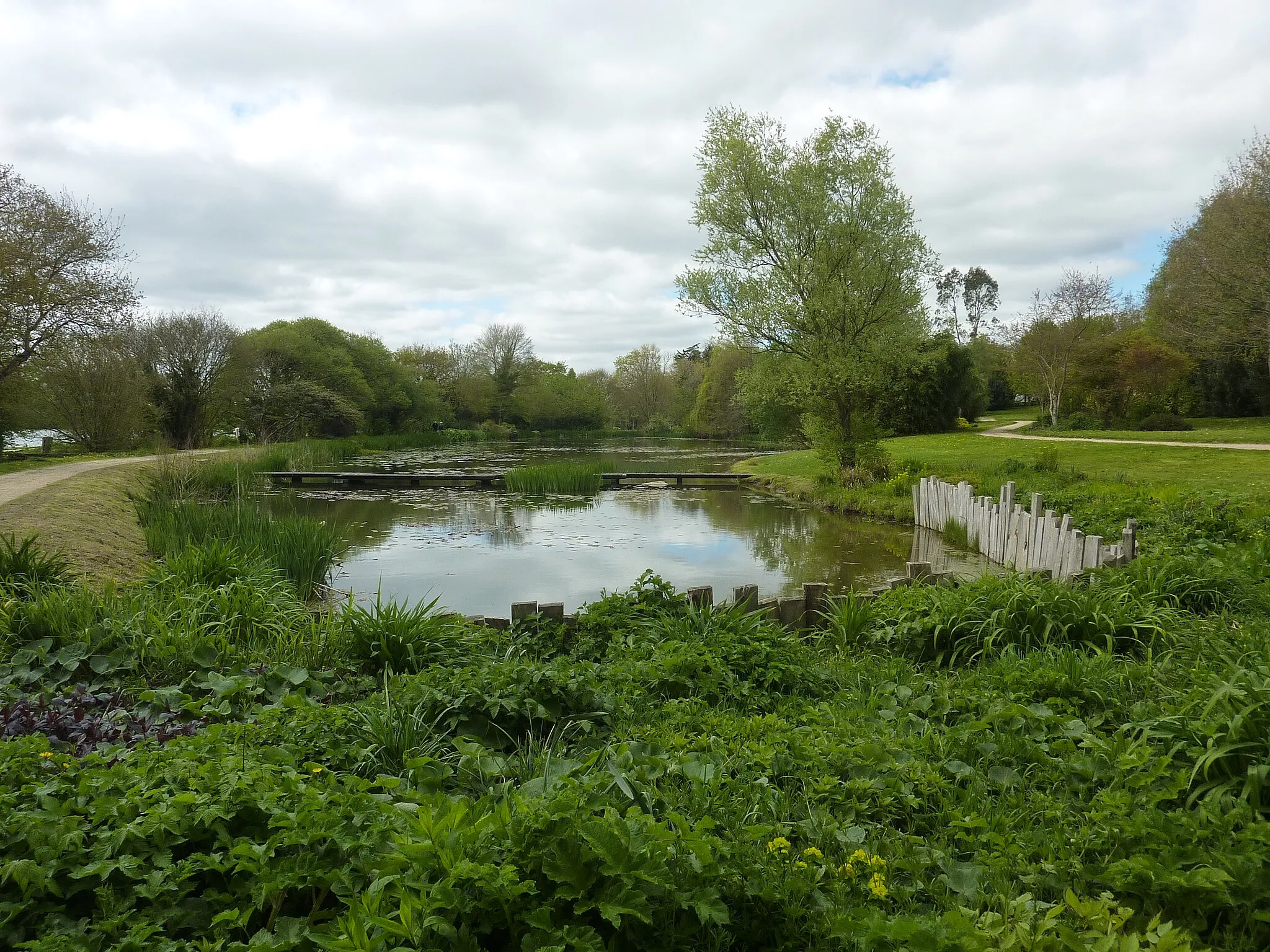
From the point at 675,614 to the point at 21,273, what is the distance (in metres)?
23.0

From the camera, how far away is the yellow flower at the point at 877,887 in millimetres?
2355

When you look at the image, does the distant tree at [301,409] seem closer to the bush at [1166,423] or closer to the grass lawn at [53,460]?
the grass lawn at [53,460]

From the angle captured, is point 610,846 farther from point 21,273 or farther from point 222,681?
point 21,273

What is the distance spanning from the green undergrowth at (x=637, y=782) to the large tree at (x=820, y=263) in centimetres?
1417

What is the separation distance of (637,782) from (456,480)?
22880 millimetres

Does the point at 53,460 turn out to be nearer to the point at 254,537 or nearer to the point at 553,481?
the point at 553,481

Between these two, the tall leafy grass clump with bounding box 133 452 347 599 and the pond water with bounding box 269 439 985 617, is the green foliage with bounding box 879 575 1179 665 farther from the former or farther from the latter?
the tall leafy grass clump with bounding box 133 452 347 599

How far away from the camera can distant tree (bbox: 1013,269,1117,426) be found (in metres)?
36.1

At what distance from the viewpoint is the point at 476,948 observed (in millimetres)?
1974

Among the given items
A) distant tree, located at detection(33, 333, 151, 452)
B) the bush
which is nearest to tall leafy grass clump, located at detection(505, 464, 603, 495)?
distant tree, located at detection(33, 333, 151, 452)

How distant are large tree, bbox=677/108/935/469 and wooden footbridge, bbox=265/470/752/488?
5.83m

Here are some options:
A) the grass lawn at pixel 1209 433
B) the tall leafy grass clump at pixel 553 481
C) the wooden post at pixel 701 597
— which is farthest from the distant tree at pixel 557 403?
the wooden post at pixel 701 597

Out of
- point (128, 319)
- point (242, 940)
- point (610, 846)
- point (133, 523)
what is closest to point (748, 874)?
point (610, 846)

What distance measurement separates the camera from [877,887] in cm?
238
